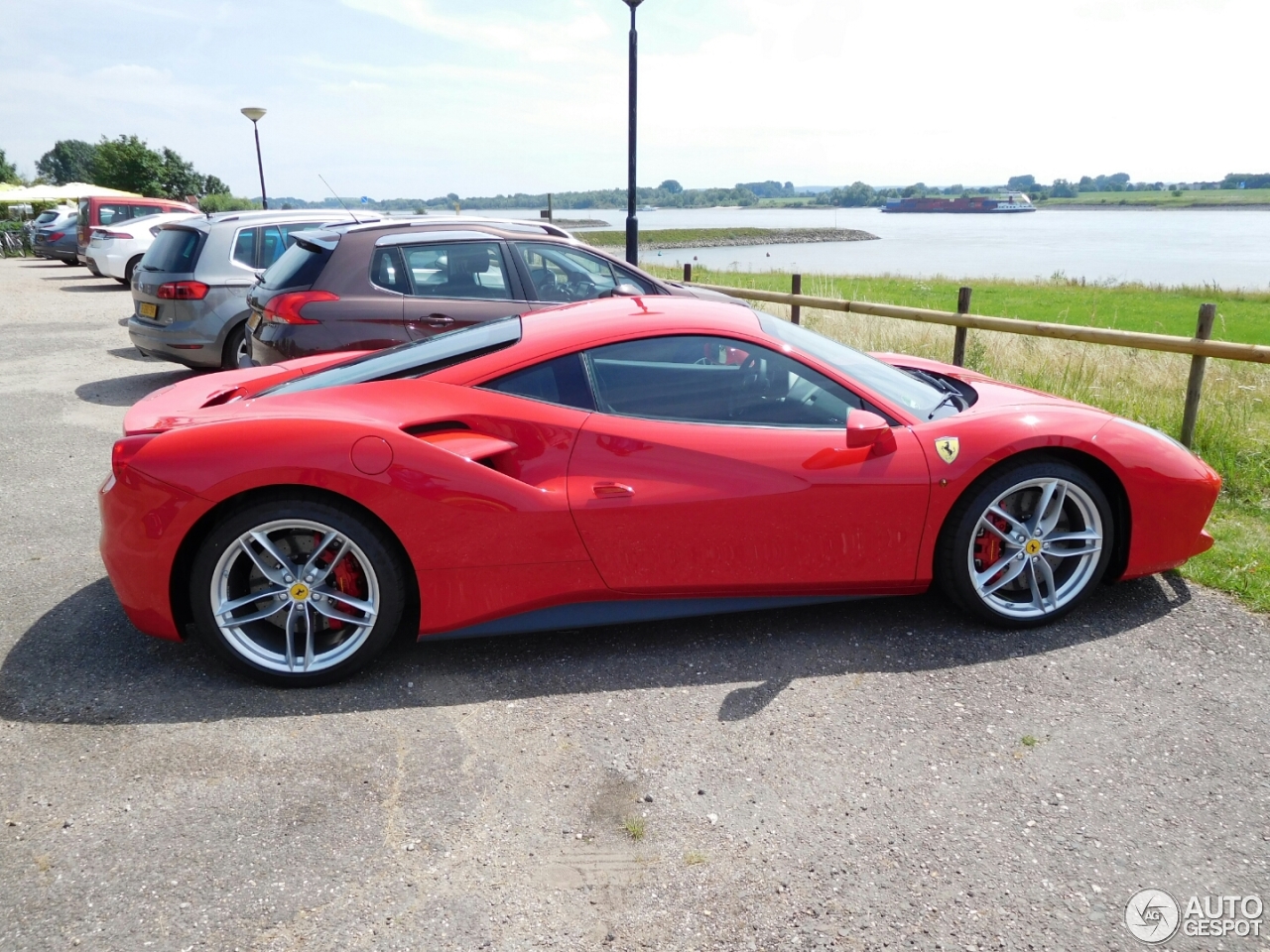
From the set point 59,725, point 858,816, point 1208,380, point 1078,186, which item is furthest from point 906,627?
point 1078,186

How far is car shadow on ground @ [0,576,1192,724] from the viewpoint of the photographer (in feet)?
A: 11.4

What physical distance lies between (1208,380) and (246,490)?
348 inches

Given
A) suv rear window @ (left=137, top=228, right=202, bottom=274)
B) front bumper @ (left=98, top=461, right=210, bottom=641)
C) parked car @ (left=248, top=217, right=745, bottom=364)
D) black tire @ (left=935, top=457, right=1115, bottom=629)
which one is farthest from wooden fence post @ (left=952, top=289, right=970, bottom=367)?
suv rear window @ (left=137, top=228, right=202, bottom=274)

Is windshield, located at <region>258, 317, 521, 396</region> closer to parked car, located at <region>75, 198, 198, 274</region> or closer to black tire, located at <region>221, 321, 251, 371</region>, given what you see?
black tire, located at <region>221, 321, 251, 371</region>

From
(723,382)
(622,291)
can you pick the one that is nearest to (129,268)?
(622,291)

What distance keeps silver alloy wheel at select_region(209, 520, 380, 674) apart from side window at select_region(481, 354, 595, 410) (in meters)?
0.84

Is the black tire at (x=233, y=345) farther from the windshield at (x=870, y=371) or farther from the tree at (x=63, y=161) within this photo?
the tree at (x=63, y=161)

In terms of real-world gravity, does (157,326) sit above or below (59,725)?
above

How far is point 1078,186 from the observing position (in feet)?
527

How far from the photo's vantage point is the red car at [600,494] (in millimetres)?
3441

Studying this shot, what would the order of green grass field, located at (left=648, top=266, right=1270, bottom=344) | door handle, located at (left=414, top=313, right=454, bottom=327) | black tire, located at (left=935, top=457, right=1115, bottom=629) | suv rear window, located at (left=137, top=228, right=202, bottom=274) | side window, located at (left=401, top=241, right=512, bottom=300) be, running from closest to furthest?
black tire, located at (left=935, top=457, right=1115, bottom=629), door handle, located at (left=414, top=313, right=454, bottom=327), side window, located at (left=401, top=241, right=512, bottom=300), suv rear window, located at (left=137, top=228, right=202, bottom=274), green grass field, located at (left=648, top=266, right=1270, bottom=344)

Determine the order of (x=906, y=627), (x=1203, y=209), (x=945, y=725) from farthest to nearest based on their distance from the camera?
(x=1203, y=209), (x=906, y=627), (x=945, y=725)

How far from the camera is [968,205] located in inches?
4847

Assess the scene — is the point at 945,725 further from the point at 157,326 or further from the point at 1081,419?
the point at 157,326
